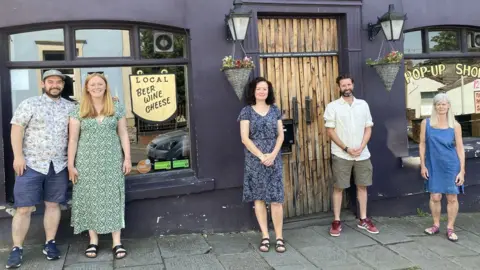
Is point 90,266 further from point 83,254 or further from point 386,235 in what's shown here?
point 386,235

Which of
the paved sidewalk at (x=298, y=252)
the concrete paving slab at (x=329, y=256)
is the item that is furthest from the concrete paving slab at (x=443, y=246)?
the concrete paving slab at (x=329, y=256)

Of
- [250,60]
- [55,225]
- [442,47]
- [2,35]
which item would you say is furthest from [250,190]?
[442,47]

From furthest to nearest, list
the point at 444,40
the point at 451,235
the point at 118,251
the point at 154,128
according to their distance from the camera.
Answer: the point at 444,40, the point at 154,128, the point at 451,235, the point at 118,251

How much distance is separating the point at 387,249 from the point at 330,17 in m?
2.94

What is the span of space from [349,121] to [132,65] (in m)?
2.53

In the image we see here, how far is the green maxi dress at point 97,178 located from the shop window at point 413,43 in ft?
13.0

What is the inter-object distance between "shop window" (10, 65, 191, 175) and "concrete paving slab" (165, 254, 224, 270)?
1188mm

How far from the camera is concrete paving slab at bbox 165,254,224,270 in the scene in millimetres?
4309

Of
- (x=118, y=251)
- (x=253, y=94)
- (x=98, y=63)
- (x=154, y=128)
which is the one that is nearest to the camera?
(x=118, y=251)

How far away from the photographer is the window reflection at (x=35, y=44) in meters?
4.71

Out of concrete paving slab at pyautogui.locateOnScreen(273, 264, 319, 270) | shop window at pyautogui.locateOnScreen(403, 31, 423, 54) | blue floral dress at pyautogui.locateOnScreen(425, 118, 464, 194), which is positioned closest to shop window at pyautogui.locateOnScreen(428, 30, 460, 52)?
shop window at pyautogui.locateOnScreen(403, 31, 423, 54)

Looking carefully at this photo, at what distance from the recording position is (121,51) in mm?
5043

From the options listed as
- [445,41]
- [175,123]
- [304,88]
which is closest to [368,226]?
[304,88]

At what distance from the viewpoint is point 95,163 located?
14.5ft
